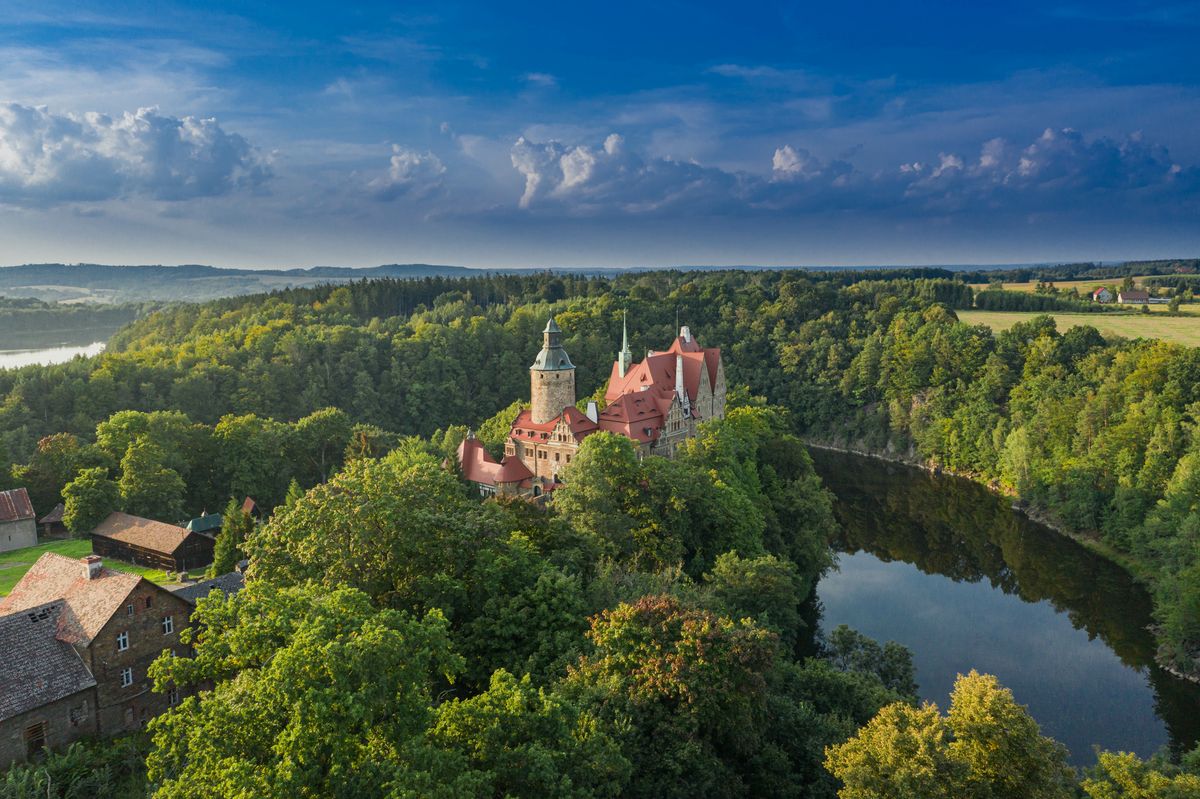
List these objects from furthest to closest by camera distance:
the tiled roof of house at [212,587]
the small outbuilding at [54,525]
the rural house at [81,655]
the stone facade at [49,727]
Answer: the small outbuilding at [54,525], the tiled roof of house at [212,587], the rural house at [81,655], the stone facade at [49,727]

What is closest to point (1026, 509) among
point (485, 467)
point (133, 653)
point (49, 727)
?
point (485, 467)

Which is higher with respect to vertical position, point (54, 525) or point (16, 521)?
point (16, 521)

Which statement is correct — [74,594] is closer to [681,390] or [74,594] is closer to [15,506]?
[15,506]

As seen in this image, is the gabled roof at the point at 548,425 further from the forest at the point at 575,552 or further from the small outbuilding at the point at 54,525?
the small outbuilding at the point at 54,525

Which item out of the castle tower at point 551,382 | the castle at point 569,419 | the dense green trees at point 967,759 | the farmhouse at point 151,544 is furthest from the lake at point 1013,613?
the farmhouse at point 151,544

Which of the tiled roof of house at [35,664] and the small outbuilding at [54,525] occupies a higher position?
the tiled roof of house at [35,664]

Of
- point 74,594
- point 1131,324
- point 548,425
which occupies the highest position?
point 1131,324
